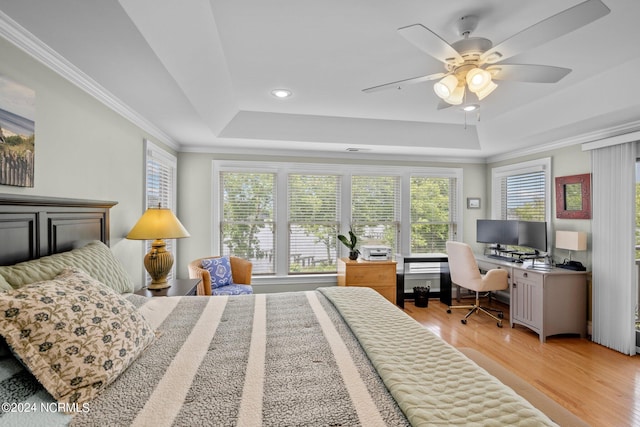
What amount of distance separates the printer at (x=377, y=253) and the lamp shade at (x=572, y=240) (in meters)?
1.98

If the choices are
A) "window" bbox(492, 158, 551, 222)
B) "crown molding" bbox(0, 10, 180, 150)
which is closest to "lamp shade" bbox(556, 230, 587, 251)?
"window" bbox(492, 158, 551, 222)

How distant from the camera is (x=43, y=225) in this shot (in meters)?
1.72

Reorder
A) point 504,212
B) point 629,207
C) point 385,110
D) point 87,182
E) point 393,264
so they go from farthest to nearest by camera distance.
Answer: point 504,212
point 393,264
point 385,110
point 629,207
point 87,182

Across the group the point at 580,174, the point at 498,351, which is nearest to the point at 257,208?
the point at 498,351

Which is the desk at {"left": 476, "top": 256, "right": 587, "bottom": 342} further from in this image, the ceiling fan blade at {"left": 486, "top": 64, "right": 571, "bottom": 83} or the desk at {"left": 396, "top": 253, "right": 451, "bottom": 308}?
the ceiling fan blade at {"left": 486, "top": 64, "right": 571, "bottom": 83}

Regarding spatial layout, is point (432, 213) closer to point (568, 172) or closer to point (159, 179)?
point (568, 172)

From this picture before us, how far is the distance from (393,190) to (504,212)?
1.73 meters

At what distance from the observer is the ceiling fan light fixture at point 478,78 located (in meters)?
1.82

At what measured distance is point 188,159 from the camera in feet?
13.8

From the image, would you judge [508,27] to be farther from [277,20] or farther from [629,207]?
[629,207]

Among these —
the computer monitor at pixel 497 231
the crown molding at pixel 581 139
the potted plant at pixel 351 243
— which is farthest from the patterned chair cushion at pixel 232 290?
the crown molding at pixel 581 139

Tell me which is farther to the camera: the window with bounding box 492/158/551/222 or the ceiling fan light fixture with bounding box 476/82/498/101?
the window with bounding box 492/158/551/222

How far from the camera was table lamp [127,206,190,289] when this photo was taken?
2.52m

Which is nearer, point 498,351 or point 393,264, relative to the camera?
point 498,351
